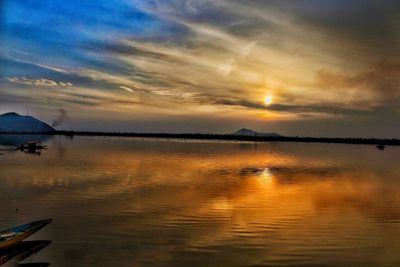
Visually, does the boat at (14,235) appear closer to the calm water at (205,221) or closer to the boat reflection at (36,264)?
the calm water at (205,221)

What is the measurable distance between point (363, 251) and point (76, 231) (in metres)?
14.4

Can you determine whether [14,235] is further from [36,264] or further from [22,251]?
[36,264]

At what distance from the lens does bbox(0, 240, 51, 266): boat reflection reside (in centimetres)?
1723

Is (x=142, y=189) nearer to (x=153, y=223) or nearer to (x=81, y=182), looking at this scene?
(x=81, y=182)

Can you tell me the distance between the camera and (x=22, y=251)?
18.1m

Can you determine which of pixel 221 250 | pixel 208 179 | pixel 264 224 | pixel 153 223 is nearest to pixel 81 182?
pixel 208 179

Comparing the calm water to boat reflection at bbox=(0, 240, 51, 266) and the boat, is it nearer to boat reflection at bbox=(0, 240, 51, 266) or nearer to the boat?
boat reflection at bbox=(0, 240, 51, 266)

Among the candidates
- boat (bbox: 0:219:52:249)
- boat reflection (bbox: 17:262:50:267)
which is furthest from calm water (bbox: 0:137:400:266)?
boat (bbox: 0:219:52:249)

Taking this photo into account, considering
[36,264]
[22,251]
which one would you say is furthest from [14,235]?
[36,264]

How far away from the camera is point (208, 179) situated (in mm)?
49375

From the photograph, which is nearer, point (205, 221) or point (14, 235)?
point (14, 235)

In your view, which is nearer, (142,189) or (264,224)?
(264,224)

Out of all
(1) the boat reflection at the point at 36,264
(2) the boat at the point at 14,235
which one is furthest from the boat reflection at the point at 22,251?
(2) the boat at the point at 14,235

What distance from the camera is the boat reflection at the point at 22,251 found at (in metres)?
17.2
